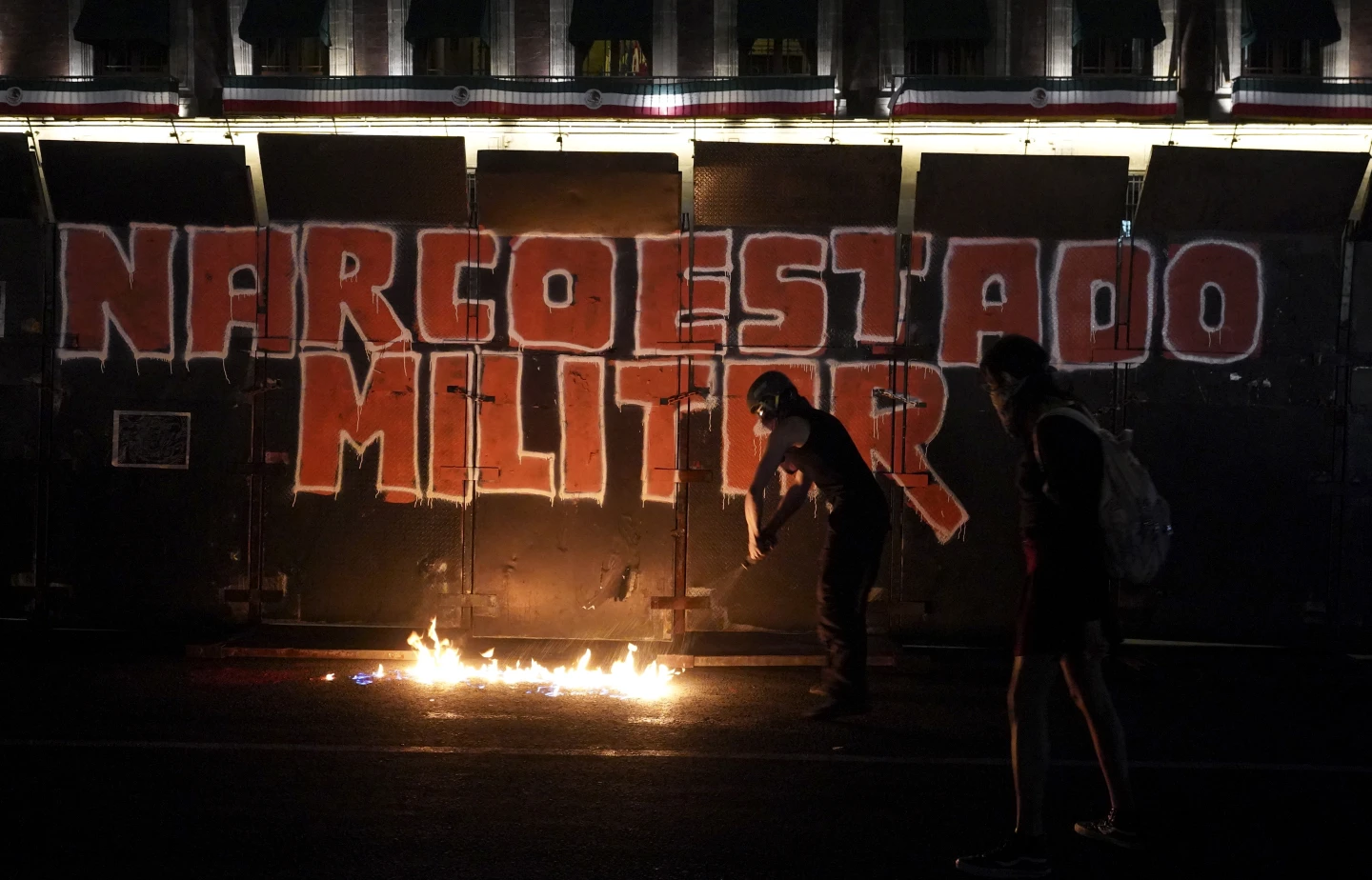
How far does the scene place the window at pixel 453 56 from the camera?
35.3 feet

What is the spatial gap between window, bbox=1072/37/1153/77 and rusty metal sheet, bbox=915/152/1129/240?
6.01 ft

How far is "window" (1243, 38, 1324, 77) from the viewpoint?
1036 cm

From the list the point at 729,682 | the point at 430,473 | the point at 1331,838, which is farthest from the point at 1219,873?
the point at 430,473

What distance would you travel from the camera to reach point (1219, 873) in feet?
15.5

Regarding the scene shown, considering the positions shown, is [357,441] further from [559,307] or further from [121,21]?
A: [121,21]

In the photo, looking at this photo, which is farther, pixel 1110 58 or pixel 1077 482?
pixel 1110 58

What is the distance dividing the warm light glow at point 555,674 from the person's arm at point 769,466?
1.14 m

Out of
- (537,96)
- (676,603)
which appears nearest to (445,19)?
(537,96)

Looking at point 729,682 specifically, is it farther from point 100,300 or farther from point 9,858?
point 100,300

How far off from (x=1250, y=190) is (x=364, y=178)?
629 centimetres

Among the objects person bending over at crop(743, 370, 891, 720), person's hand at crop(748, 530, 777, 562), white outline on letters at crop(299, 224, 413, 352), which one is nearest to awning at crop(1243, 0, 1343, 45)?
person bending over at crop(743, 370, 891, 720)

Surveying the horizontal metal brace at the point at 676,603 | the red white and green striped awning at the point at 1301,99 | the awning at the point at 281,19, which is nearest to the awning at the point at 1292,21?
the red white and green striped awning at the point at 1301,99

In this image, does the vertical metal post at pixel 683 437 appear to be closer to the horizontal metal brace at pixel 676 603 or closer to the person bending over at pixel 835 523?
the horizontal metal brace at pixel 676 603

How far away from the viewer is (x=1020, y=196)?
9.05 m
